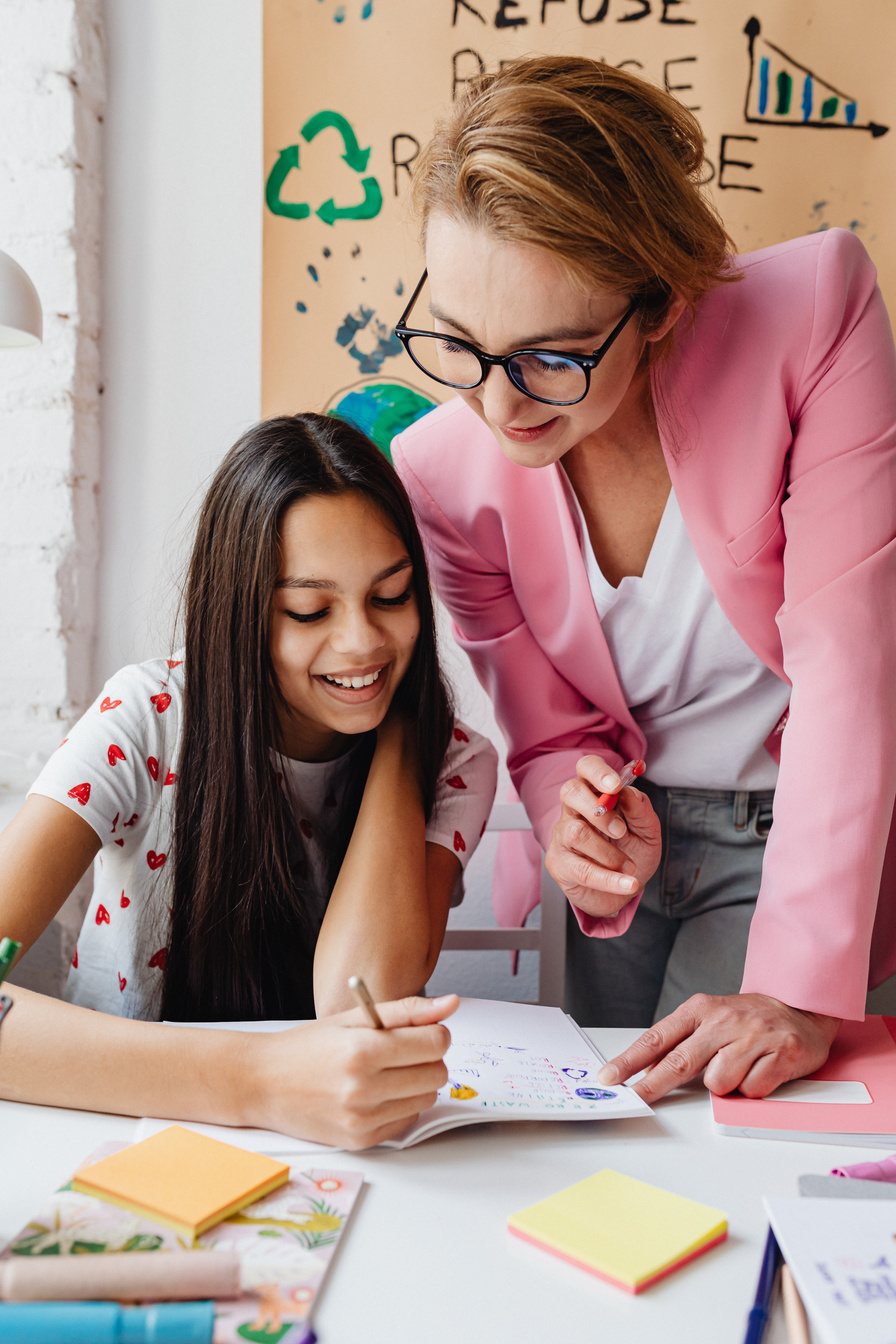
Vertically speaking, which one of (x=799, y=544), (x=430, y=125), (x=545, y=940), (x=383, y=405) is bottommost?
(x=545, y=940)

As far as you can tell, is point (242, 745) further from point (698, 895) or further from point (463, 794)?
point (698, 895)

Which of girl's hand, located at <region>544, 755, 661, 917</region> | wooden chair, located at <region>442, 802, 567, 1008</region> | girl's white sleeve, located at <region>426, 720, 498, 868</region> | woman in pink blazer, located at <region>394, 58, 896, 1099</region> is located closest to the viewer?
woman in pink blazer, located at <region>394, 58, 896, 1099</region>

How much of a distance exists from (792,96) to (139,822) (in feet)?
4.73

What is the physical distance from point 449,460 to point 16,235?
3.11 ft

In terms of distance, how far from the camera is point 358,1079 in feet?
2.16

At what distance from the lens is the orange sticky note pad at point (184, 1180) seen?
0.57 meters

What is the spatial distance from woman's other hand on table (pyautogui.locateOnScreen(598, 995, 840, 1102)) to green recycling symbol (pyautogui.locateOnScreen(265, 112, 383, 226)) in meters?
1.37

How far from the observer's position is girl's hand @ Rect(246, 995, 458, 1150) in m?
0.66

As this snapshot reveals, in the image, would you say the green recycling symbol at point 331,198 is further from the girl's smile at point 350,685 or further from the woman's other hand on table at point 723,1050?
the woman's other hand on table at point 723,1050

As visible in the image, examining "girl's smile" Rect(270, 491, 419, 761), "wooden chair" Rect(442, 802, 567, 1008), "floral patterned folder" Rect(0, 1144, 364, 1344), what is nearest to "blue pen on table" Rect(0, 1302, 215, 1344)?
"floral patterned folder" Rect(0, 1144, 364, 1344)

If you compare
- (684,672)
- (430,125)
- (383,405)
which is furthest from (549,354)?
(430,125)

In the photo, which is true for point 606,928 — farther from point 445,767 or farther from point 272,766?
point 272,766

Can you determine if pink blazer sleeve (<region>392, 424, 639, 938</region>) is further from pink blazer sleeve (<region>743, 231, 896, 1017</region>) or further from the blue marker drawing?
the blue marker drawing

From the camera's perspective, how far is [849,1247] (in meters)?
0.56
